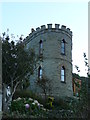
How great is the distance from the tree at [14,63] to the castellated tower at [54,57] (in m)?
10.1

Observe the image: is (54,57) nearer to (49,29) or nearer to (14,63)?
(49,29)

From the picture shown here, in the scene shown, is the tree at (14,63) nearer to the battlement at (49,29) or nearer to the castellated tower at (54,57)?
the castellated tower at (54,57)

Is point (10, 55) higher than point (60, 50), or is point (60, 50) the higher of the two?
point (60, 50)

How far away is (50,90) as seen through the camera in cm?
2209

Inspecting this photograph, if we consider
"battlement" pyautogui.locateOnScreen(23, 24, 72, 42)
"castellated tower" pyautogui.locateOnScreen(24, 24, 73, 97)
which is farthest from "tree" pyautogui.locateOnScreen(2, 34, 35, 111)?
"battlement" pyautogui.locateOnScreen(23, 24, 72, 42)

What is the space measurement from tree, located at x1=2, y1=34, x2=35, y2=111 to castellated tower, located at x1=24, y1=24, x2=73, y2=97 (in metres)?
10.1

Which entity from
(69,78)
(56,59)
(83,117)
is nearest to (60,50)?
(56,59)

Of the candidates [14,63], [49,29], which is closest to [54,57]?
[49,29]

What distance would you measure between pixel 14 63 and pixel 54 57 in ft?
38.1

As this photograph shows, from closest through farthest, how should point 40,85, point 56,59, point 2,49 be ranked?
point 2,49 → point 40,85 → point 56,59

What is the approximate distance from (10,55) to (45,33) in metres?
12.3

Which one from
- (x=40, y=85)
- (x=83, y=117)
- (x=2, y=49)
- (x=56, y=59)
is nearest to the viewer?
(x=83, y=117)

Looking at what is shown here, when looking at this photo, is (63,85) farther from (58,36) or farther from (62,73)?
(58,36)

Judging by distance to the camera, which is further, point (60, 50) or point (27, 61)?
point (60, 50)
